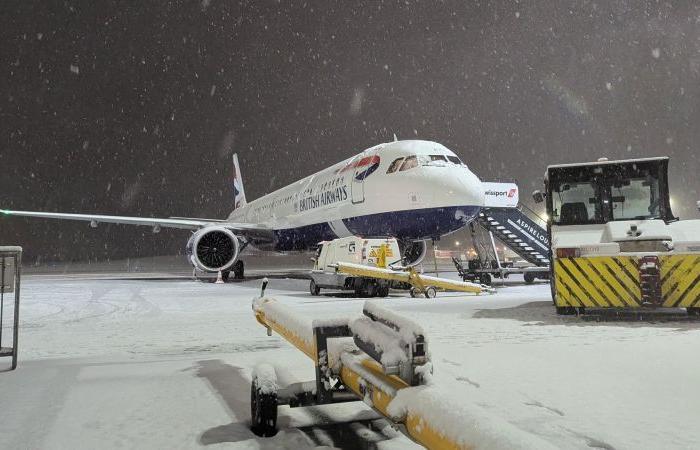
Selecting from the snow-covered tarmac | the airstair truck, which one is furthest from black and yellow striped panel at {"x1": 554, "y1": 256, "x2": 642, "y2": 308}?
the snow-covered tarmac

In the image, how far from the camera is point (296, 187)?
22.2m

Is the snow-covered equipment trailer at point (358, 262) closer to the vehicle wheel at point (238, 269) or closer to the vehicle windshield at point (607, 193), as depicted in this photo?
the vehicle windshield at point (607, 193)

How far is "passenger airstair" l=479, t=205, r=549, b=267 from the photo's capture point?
1869cm

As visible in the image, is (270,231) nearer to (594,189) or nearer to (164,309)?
(164,309)

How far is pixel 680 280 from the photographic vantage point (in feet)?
24.8

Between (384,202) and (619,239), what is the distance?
24.9 feet

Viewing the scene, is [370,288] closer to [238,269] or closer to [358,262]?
[358,262]

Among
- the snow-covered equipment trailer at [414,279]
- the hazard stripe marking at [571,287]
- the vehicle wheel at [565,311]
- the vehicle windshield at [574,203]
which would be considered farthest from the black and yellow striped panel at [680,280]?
the snow-covered equipment trailer at [414,279]

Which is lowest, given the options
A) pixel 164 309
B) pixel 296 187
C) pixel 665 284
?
pixel 164 309

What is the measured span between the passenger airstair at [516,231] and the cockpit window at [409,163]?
5.22 meters

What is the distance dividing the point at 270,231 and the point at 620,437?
20.6m

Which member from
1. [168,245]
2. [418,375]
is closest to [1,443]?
[418,375]

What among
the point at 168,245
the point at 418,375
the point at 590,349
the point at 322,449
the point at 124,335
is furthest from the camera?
the point at 168,245

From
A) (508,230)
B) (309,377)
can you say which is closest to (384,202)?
(508,230)
